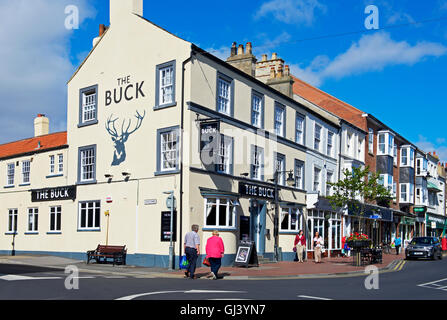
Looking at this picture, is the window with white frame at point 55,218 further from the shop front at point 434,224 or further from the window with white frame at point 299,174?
the shop front at point 434,224

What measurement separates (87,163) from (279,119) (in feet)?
36.0

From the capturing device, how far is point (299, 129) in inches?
1214

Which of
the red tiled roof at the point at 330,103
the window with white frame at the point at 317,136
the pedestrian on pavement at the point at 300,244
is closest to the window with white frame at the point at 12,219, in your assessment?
the pedestrian on pavement at the point at 300,244

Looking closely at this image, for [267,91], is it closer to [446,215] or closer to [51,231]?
[51,231]

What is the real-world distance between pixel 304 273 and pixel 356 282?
331 centimetres

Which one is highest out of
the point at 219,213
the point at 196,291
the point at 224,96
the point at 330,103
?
the point at 330,103

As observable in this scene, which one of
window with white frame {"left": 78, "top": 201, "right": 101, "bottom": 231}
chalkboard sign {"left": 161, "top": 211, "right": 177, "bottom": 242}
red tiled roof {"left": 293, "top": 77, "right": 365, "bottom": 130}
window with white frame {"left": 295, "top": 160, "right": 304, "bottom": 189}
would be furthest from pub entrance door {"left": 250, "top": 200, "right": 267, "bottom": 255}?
red tiled roof {"left": 293, "top": 77, "right": 365, "bottom": 130}

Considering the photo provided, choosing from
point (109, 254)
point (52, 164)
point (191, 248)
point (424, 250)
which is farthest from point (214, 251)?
point (424, 250)

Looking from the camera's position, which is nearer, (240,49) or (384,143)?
(240,49)

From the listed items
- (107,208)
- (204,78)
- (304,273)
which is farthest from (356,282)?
(107,208)

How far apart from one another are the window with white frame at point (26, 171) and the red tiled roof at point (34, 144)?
73cm

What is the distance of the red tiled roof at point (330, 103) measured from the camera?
4028 centimetres

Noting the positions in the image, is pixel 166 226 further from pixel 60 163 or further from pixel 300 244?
pixel 60 163
